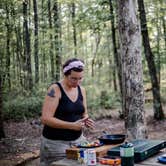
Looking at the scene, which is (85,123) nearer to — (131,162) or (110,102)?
(131,162)

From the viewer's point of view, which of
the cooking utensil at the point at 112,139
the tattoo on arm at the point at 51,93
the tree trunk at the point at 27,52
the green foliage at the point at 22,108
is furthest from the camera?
the tree trunk at the point at 27,52

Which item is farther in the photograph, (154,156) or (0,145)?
(0,145)

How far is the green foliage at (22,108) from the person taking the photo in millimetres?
13258

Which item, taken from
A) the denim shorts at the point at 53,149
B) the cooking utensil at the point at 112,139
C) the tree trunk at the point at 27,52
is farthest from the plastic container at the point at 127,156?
the tree trunk at the point at 27,52

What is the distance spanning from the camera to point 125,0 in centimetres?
620

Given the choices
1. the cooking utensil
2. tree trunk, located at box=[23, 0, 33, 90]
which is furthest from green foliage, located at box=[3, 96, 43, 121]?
the cooking utensil

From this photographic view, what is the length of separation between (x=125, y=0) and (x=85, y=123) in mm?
3049

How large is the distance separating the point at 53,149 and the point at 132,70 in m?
2.84

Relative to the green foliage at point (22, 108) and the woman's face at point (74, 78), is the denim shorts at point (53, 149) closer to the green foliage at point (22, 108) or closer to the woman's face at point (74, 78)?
the woman's face at point (74, 78)

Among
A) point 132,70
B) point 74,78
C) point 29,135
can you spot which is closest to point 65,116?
point 74,78

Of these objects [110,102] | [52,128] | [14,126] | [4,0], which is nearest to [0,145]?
[14,126]

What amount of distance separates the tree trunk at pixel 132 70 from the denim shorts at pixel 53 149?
8.33 ft

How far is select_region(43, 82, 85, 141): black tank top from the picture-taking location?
12.7ft

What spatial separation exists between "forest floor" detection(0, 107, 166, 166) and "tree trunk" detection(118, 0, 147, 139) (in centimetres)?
260
